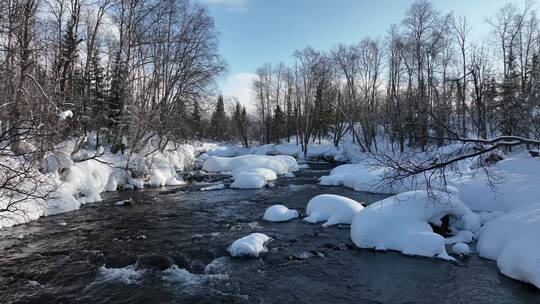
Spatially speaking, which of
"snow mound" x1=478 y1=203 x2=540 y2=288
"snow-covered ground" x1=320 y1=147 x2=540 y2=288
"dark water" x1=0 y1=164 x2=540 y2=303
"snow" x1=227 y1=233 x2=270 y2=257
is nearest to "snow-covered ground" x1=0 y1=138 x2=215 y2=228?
"dark water" x1=0 y1=164 x2=540 y2=303

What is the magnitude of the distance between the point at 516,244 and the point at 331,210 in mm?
6352

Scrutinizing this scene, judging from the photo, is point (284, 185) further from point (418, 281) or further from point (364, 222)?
point (418, 281)

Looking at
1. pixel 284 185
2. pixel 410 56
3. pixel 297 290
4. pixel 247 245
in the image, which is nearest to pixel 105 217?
pixel 247 245

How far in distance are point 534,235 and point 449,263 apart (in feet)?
6.54

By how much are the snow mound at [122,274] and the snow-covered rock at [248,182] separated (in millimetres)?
13450

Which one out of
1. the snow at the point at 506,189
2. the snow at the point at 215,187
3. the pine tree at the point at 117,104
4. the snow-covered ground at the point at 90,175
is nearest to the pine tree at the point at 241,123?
the snow-covered ground at the point at 90,175

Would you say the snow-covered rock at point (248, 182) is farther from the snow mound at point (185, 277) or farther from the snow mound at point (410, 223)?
the snow mound at point (185, 277)

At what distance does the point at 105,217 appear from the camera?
15.1 meters

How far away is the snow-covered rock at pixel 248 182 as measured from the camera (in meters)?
23.0

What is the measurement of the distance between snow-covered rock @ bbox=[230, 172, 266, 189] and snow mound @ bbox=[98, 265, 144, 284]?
13450mm

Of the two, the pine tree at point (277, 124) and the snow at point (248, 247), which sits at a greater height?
the pine tree at point (277, 124)

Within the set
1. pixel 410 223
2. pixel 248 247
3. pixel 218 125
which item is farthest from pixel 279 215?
pixel 218 125

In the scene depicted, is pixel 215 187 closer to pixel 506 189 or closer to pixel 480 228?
pixel 480 228

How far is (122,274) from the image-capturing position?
360 inches
